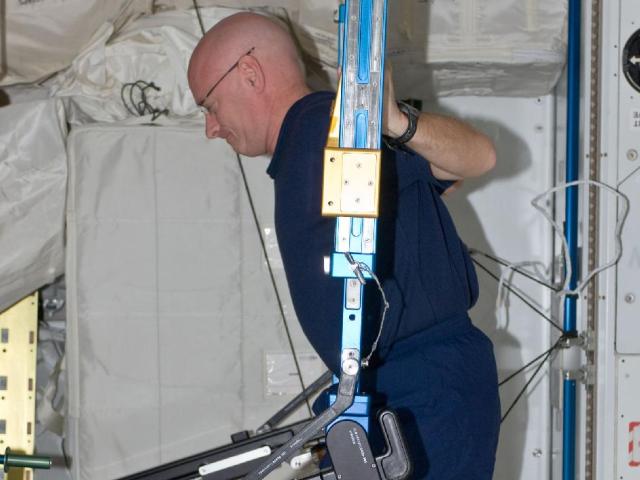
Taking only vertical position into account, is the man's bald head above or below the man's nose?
above

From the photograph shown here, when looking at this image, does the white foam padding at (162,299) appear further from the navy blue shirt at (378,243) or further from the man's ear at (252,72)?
the navy blue shirt at (378,243)

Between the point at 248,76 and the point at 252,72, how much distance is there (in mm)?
12

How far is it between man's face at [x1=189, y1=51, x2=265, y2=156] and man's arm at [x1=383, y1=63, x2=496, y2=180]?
0.38 m

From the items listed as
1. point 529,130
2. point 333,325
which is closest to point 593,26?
point 529,130

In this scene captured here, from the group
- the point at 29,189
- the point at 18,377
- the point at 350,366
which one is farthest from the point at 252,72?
the point at 18,377

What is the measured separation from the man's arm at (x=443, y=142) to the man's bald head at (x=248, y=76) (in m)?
0.33

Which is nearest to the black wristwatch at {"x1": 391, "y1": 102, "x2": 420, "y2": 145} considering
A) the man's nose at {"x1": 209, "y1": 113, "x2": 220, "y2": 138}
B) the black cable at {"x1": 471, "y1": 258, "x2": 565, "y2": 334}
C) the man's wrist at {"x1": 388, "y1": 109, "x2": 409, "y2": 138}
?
the man's wrist at {"x1": 388, "y1": 109, "x2": 409, "y2": 138}

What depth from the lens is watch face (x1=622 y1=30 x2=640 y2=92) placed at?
2.60 m

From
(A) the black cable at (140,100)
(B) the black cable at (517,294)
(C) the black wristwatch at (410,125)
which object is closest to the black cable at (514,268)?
(B) the black cable at (517,294)

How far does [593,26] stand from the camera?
2.62 m

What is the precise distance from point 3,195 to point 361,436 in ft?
4.88

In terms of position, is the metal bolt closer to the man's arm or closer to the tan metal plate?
the man's arm

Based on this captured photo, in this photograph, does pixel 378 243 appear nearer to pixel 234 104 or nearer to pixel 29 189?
pixel 234 104

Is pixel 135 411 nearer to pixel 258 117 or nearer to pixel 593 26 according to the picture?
pixel 258 117
